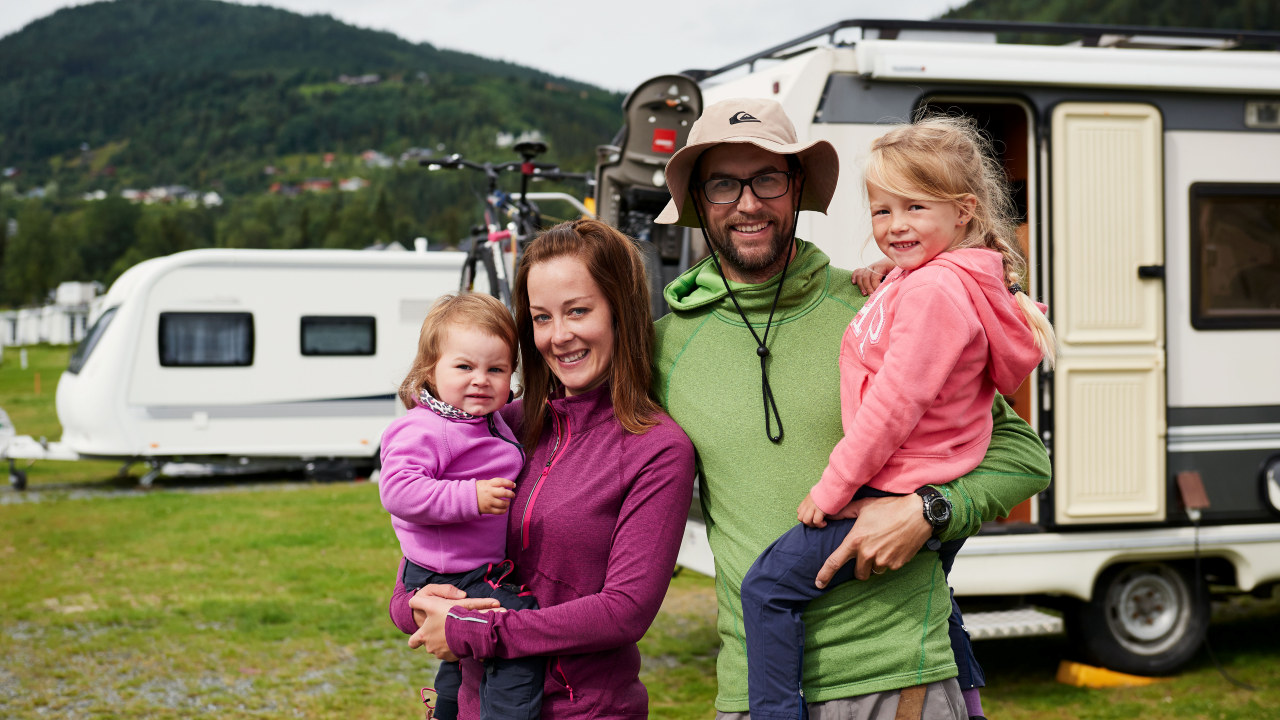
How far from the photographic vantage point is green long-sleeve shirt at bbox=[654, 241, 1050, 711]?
70.8 inches

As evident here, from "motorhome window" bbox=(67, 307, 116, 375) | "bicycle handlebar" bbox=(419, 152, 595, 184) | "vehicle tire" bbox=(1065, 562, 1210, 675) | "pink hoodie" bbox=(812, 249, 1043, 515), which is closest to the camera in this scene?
"pink hoodie" bbox=(812, 249, 1043, 515)

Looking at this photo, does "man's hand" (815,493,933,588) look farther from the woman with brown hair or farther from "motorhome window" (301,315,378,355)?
"motorhome window" (301,315,378,355)

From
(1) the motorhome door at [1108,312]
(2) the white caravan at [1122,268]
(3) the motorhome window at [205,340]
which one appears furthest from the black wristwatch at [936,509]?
(3) the motorhome window at [205,340]

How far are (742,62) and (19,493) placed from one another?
33.2 ft

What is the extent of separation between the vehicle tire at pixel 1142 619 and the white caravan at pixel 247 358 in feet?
25.6

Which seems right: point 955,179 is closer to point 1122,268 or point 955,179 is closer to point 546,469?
point 546,469

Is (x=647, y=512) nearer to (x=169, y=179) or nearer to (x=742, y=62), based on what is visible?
(x=742, y=62)

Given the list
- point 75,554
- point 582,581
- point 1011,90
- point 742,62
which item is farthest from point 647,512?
point 75,554

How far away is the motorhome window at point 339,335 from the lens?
1164 cm

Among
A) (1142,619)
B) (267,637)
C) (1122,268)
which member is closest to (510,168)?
(267,637)

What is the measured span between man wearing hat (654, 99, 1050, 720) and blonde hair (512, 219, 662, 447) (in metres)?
0.07

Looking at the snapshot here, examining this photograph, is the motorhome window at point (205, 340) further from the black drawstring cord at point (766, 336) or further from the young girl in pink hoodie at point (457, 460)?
the black drawstring cord at point (766, 336)

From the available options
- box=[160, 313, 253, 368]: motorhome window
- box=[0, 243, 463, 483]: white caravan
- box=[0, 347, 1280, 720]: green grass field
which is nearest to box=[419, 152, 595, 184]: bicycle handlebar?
box=[0, 347, 1280, 720]: green grass field

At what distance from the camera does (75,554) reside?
8.39 meters
